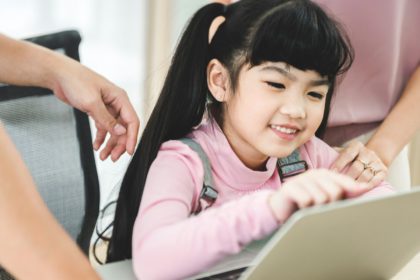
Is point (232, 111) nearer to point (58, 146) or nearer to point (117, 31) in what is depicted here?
point (58, 146)

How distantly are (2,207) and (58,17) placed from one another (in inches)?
79.6

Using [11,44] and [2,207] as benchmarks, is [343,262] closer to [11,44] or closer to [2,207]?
[2,207]

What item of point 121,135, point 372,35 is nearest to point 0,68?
point 121,135

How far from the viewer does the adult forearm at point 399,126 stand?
1.35m

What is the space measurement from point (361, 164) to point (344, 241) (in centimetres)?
50

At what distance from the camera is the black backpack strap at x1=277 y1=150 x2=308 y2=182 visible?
122 centimetres

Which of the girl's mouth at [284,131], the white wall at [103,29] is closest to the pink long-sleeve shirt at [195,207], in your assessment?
the girl's mouth at [284,131]

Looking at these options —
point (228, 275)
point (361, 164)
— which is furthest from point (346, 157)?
point (228, 275)

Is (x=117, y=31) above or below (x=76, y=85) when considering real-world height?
below

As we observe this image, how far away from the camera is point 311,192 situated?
28.1 inches

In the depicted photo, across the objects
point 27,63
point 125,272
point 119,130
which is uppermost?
point 27,63

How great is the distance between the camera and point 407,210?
2.52ft

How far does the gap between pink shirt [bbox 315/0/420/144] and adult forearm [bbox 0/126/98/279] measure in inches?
31.8

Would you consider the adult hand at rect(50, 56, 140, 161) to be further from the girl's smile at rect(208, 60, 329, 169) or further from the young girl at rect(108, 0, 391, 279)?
the girl's smile at rect(208, 60, 329, 169)
